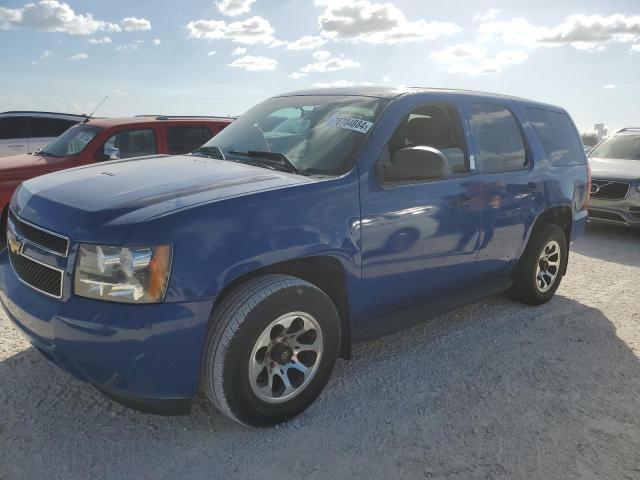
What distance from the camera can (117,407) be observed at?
301 cm

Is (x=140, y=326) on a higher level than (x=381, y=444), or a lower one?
higher

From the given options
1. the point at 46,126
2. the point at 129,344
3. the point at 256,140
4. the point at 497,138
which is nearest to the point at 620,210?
the point at 497,138

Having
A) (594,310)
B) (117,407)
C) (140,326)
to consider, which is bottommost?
(594,310)

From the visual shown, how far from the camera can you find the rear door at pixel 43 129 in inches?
427

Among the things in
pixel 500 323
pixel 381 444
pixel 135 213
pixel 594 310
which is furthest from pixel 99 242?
pixel 594 310

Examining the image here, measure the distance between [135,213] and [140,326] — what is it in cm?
50

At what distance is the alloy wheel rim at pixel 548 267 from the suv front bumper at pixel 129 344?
10.7ft

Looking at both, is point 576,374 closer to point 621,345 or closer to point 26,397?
point 621,345

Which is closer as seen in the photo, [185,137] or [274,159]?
[274,159]

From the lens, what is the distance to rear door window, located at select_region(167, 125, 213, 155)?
7098 millimetres

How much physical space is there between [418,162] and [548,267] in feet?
7.55

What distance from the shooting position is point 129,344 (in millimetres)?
2348

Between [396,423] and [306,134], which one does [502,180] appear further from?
[396,423]

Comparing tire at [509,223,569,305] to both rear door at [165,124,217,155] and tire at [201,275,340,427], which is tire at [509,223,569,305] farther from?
rear door at [165,124,217,155]
